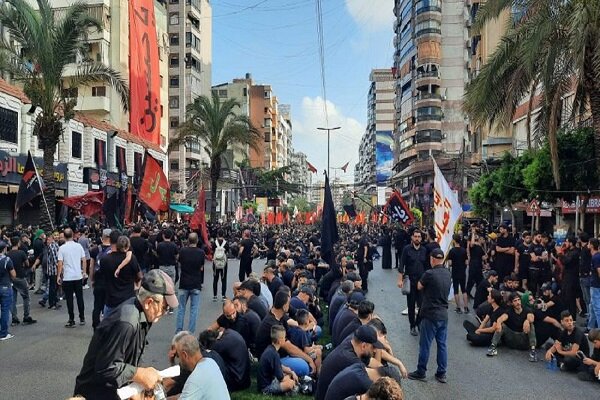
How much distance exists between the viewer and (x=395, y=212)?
2353cm

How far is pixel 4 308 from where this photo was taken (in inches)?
390

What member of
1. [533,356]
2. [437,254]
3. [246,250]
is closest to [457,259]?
[533,356]

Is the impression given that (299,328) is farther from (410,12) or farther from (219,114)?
(410,12)

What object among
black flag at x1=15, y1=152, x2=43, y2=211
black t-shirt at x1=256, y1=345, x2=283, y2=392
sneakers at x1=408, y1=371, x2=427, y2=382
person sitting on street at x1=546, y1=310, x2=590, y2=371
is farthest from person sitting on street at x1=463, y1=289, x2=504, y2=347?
black flag at x1=15, y1=152, x2=43, y2=211

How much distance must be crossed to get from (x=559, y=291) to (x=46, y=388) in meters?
10.1

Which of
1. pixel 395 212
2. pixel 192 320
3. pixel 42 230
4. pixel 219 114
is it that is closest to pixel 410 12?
pixel 219 114

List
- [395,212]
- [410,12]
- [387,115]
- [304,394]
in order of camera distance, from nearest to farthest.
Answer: [304,394] → [395,212] → [410,12] → [387,115]

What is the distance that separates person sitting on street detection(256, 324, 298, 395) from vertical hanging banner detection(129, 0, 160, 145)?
14485mm

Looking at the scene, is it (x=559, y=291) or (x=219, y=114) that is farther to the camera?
(x=219, y=114)

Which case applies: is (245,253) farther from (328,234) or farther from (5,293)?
(5,293)

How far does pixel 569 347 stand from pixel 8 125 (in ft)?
76.1

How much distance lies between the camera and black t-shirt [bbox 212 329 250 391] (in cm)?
666

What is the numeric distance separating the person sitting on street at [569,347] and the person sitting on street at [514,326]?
29.1 inches

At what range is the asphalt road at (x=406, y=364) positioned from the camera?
751 cm
